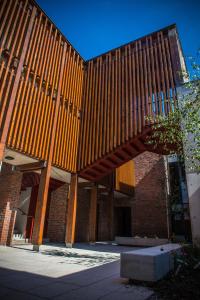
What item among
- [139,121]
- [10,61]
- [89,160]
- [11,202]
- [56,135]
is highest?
[10,61]

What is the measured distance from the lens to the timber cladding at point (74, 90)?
8.42 meters

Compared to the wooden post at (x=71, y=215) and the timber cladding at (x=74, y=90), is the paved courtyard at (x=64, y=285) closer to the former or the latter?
the timber cladding at (x=74, y=90)

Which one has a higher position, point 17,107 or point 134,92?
point 134,92

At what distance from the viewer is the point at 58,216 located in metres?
12.2

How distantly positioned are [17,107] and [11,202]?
4050 mm

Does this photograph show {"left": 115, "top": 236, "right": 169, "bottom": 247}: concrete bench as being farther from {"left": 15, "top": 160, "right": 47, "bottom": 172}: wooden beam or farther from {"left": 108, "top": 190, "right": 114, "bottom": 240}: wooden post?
{"left": 15, "top": 160, "right": 47, "bottom": 172}: wooden beam

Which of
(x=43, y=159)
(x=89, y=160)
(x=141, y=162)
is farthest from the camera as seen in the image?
(x=141, y=162)

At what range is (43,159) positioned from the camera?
9016mm

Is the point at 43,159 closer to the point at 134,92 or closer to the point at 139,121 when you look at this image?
the point at 139,121

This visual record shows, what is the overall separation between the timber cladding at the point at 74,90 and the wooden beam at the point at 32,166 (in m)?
0.35

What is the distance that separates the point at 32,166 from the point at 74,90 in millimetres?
5041

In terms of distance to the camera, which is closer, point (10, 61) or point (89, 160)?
point (10, 61)

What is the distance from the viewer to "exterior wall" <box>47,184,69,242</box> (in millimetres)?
11992

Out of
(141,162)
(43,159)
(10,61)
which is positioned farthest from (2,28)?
(141,162)
